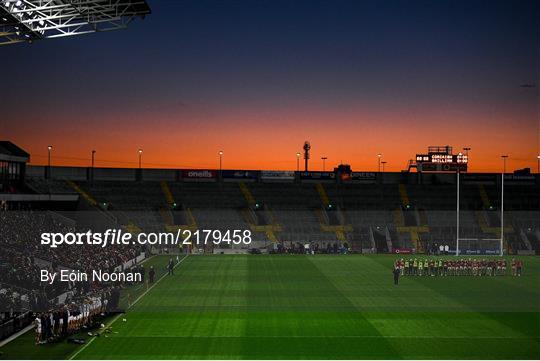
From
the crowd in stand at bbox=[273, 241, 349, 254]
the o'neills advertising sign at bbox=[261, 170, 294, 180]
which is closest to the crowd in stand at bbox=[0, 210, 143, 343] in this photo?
the crowd in stand at bbox=[273, 241, 349, 254]

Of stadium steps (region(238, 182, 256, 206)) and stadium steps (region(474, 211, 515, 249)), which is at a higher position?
stadium steps (region(238, 182, 256, 206))

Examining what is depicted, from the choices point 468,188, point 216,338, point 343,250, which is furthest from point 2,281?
point 468,188

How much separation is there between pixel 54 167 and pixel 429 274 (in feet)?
185

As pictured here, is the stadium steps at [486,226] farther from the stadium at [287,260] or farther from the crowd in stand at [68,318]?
the crowd in stand at [68,318]

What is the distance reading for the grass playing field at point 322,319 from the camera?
23281mm

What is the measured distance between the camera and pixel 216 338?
83.6ft

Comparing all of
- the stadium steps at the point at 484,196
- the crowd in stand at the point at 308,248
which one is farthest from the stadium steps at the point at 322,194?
the stadium steps at the point at 484,196

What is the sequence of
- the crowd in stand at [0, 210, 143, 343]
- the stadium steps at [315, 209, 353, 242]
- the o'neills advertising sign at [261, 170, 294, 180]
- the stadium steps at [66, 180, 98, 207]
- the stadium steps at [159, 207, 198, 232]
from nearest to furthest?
the crowd in stand at [0, 210, 143, 343] → the stadium steps at [315, 209, 353, 242] → the stadium steps at [159, 207, 198, 232] → the stadium steps at [66, 180, 98, 207] → the o'neills advertising sign at [261, 170, 294, 180]

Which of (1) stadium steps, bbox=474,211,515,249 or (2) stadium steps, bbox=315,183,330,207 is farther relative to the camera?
(2) stadium steps, bbox=315,183,330,207

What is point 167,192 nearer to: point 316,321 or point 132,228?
point 132,228

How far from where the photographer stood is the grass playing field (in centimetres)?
2328

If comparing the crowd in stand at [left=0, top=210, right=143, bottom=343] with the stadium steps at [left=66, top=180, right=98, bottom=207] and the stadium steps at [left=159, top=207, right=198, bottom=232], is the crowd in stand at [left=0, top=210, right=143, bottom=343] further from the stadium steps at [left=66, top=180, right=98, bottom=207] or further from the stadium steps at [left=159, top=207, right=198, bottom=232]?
the stadium steps at [left=66, top=180, right=98, bottom=207]

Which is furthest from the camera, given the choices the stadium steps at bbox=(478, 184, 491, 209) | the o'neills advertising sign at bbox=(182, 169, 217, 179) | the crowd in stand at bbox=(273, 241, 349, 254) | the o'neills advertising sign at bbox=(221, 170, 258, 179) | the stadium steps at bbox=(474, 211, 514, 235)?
the o'neills advertising sign at bbox=(221, 170, 258, 179)

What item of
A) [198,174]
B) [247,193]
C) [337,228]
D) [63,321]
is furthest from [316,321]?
[198,174]
